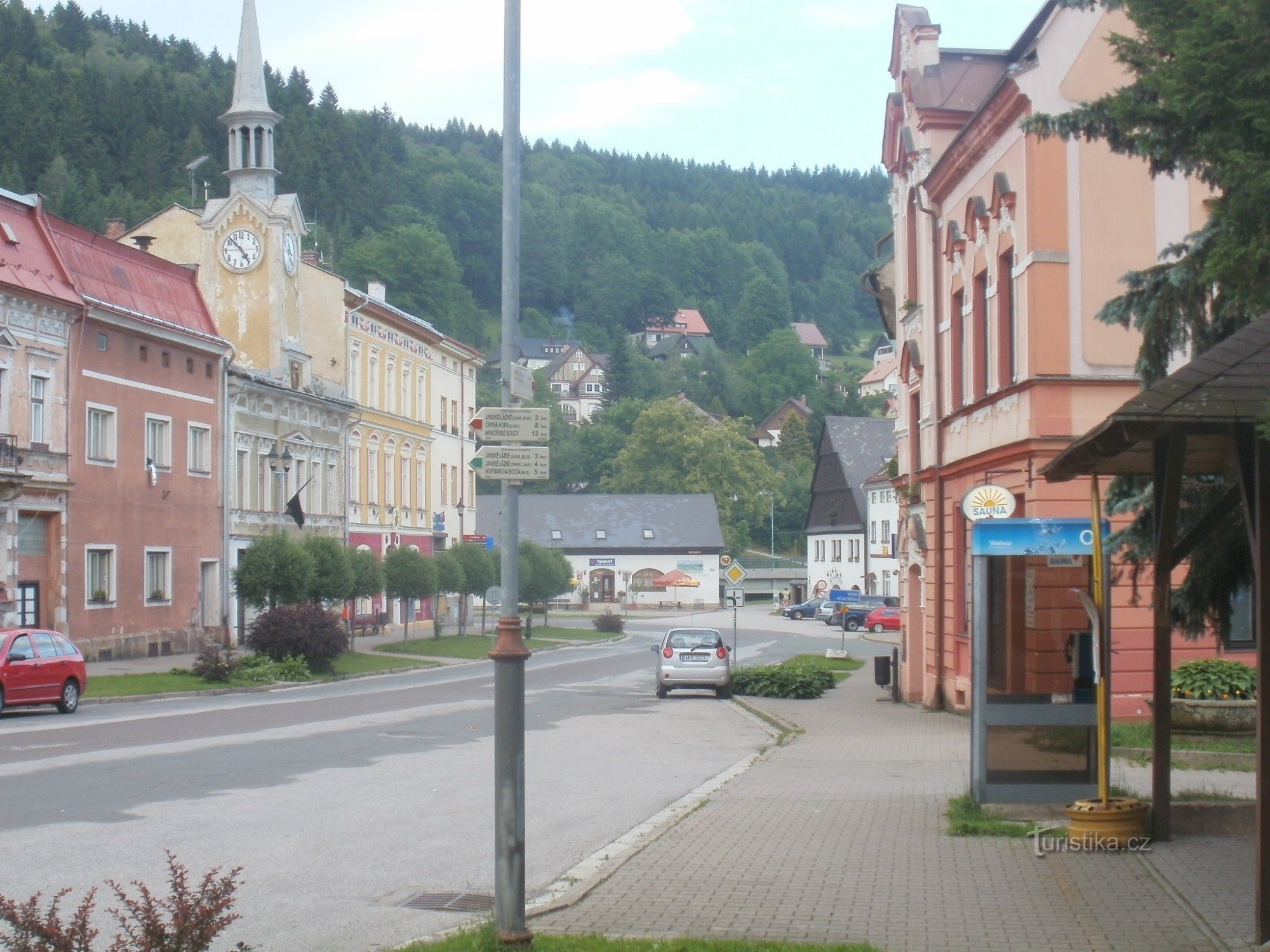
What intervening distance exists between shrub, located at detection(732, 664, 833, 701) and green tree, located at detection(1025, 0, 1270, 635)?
19713mm

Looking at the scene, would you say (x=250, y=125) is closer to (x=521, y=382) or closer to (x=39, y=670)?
(x=39, y=670)

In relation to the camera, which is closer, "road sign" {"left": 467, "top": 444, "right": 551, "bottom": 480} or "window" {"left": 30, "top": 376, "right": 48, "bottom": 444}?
"road sign" {"left": 467, "top": 444, "right": 551, "bottom": 480}

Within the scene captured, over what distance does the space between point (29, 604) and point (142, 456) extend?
254 inches

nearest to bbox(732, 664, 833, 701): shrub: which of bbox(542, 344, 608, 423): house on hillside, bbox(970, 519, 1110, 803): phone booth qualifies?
bbox(970, 519, 1110, 803): phone booth

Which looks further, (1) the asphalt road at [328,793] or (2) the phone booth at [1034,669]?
(2) the phone booth at [1034,669]

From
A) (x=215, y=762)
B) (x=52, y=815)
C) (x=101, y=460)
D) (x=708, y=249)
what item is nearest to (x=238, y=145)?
(x=101, y=460)

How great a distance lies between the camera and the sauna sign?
55.0ft

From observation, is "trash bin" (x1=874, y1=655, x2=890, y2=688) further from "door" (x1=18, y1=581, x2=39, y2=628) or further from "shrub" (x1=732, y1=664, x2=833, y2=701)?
"door" (x1=18, y1=581, x2=39, y2=628)

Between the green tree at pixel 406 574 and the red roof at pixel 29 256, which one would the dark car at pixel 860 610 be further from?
the red roof at pixel 29 256

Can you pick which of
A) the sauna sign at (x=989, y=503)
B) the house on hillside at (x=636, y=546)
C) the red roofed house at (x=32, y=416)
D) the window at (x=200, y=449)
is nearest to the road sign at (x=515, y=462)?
the sauna sign at (x=989, y=503)

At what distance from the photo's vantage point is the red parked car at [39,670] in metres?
24.4

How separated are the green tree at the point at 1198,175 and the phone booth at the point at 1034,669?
2.66ft

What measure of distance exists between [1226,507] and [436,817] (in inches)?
282

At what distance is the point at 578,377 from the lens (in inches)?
7539
